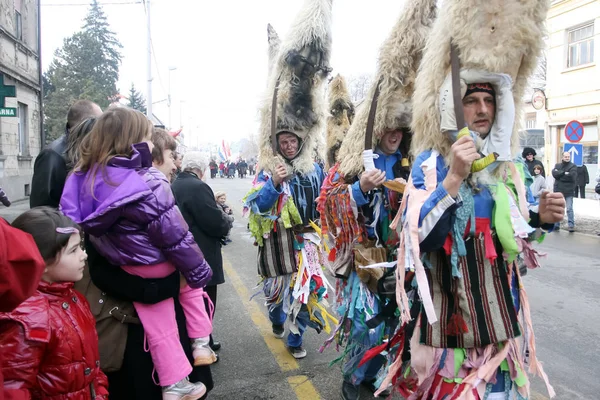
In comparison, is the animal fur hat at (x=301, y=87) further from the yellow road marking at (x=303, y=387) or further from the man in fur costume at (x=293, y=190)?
the yellow road marking at (x=303, y=387)

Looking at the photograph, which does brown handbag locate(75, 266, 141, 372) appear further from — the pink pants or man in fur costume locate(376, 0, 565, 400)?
man in fur costume locate(376, 0, 565, 400)

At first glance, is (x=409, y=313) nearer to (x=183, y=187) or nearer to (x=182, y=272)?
(x=182, y=272)

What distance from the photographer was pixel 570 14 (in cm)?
2028

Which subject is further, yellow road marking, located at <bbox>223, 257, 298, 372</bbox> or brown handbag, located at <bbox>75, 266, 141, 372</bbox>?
yellow road marking, located at <bbox>223, 257, 298, 372</bbox>

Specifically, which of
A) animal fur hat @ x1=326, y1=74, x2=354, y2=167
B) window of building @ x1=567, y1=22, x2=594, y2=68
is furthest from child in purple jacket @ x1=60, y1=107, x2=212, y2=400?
window of building @ x1=567, y1=22, x2=594, y2=68

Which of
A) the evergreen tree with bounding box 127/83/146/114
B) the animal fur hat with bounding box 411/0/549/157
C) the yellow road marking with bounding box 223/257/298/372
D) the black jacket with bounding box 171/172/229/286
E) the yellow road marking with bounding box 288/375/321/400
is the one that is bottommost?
the yellow road marking with bounding box 288/375/321/400

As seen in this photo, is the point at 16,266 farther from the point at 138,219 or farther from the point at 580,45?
the point at 580,45

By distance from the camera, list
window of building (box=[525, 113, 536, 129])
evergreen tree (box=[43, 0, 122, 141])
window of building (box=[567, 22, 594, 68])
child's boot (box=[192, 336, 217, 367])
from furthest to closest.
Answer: evergreen tree (box=[43, 0, 122, 141]) → window of building (box=[525, 113, 536, 129]) → window of building (box=[567, 22, 594, 68]) → child's boot (box=[192, 336, 217, 367])

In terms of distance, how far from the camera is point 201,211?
3721mm

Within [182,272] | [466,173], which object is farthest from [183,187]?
[466,173]

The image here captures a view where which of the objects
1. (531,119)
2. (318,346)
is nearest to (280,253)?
(318,346)

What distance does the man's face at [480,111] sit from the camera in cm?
216

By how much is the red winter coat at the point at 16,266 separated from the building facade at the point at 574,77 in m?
21.9

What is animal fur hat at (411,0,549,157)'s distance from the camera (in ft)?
6.76
